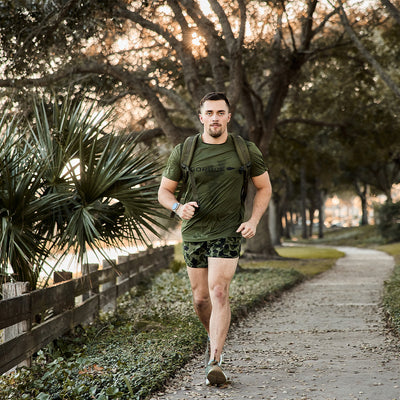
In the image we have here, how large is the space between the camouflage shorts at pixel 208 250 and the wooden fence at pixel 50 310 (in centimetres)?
164

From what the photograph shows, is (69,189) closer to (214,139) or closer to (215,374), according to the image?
(214,139)

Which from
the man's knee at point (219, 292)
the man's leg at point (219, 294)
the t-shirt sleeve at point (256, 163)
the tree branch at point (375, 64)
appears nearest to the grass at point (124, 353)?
the man's leg at point (219, 294)

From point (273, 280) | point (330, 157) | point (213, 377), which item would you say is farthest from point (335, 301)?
point (330, 157)

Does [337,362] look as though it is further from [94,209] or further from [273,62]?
[273,62]

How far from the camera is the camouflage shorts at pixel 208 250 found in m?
4.83

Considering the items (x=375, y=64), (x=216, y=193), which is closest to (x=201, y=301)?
(x=216, y=193)

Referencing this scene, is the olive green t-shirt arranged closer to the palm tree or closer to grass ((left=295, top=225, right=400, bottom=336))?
the palm tree

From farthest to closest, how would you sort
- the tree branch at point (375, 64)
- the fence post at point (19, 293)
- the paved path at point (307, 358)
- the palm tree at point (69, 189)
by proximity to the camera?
1. the tree branch at point (375, 64)
2. the palm tree at point (69, 189)
3. the fence post at point (19, 293)
4. the paved path at point (307, 358)

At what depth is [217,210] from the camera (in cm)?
480

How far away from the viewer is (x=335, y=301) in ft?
35.7

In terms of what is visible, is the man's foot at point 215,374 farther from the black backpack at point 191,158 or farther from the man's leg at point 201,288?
the black backpack at point 191,158

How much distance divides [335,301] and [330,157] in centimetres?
2136

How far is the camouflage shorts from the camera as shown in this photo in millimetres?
4828

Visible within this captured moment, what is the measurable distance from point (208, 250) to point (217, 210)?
354mm
